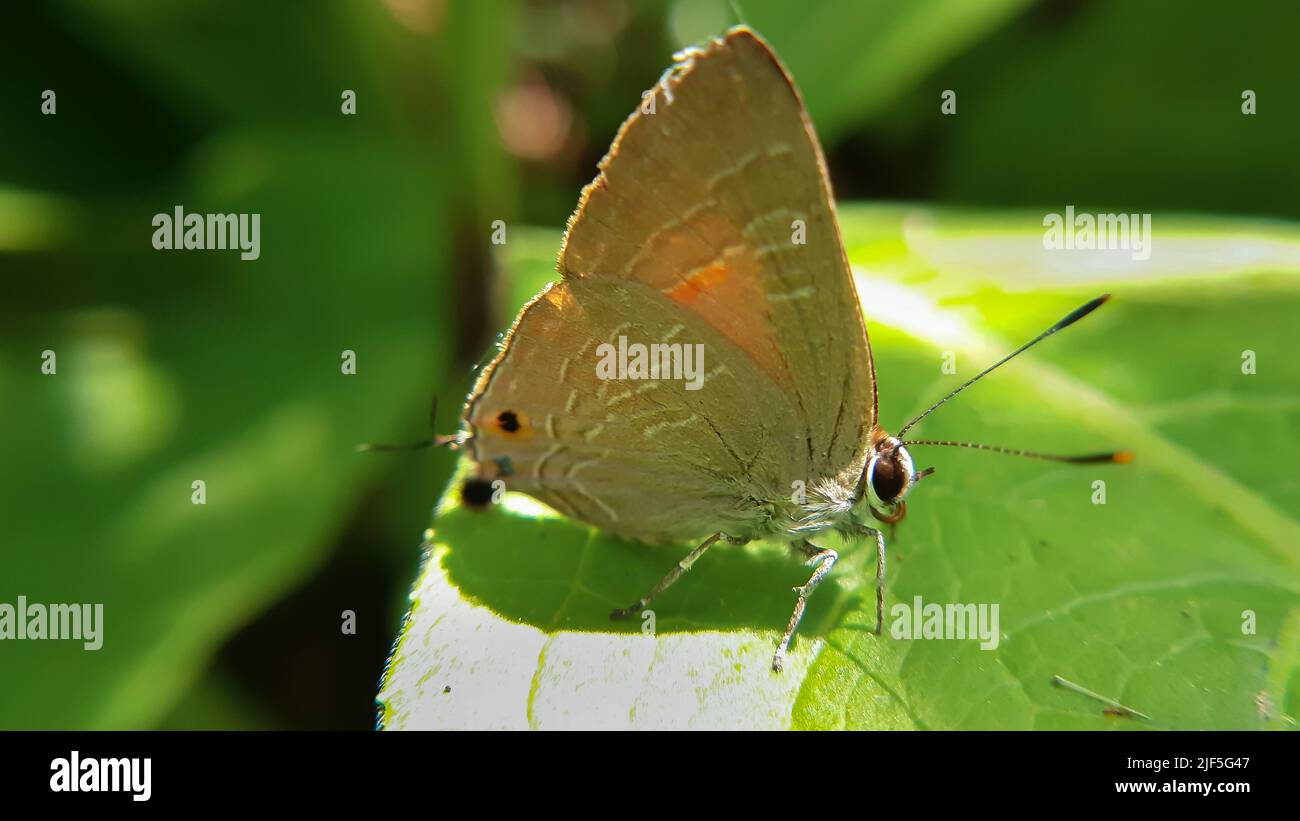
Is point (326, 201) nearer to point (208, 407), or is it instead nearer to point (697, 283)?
point (208, 407)

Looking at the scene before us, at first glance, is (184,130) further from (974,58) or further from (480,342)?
(974,58)

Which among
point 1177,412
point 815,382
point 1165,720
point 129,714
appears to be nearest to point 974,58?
point 1177,412

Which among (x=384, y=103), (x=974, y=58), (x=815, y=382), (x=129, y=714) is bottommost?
(x=129, y=714)
